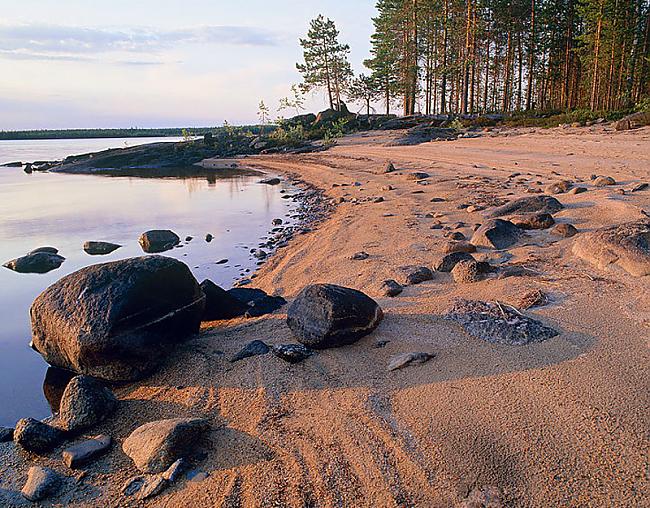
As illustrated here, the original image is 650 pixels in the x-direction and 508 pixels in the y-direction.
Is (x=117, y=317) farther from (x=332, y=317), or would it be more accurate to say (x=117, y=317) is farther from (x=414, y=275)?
(x=414, y=275)

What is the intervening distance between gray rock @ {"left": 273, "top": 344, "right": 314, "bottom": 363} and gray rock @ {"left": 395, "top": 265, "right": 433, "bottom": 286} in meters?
1.54

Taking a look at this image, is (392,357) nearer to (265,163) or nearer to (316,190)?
(316,190)

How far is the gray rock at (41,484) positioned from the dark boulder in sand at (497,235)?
14.5 feet

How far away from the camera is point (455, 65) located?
97.8ft

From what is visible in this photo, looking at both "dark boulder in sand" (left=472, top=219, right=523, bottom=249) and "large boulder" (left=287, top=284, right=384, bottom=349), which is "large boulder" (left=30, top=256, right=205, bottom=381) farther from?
"dark boulder in sand" (left=472, top=219, right=523, bottom=249)

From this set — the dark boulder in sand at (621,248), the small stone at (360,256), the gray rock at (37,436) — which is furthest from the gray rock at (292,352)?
the dark boulder in sand at (621,248)

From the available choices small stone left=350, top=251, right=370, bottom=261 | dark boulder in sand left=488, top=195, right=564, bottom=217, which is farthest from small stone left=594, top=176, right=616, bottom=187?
small stone left=350, top=251, right=370, bottom=261

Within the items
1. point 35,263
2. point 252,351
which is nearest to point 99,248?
point 35,263

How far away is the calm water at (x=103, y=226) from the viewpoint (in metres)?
4.52

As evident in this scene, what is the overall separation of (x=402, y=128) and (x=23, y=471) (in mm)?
27260

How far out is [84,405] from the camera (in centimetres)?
308

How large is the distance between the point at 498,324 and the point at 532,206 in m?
3.60

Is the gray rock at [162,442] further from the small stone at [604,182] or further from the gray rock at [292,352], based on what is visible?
the small stone at [604,182]

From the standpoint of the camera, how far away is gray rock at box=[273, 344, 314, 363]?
3422mm
